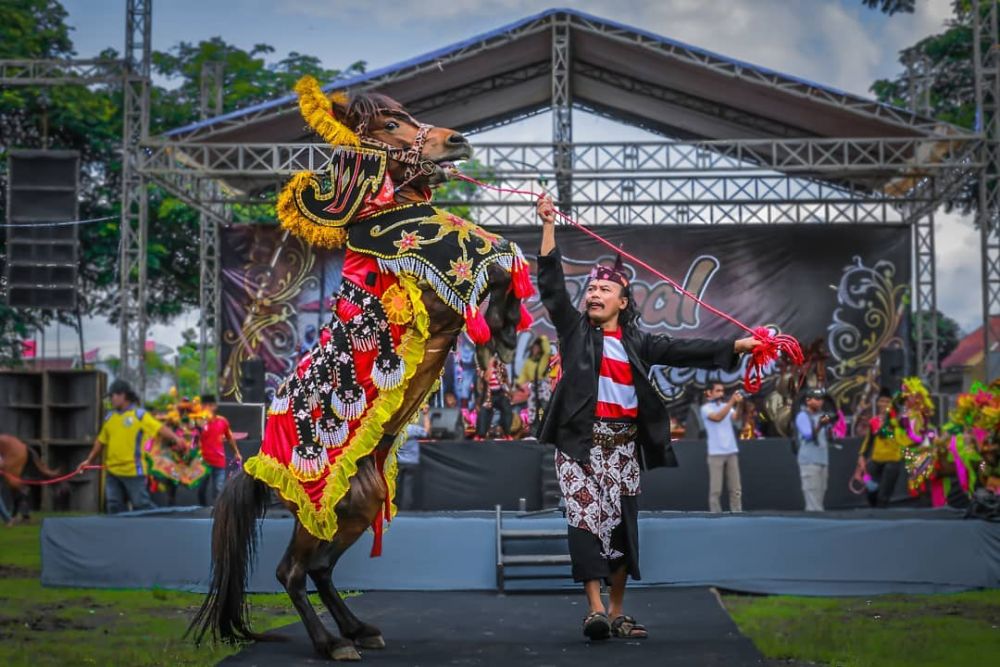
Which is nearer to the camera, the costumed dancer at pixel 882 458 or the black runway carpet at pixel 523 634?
the black runway carpet at pixel 523 634

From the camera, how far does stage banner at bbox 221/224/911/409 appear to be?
1848cm

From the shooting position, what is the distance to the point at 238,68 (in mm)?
25484

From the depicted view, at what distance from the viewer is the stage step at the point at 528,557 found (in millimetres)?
7402

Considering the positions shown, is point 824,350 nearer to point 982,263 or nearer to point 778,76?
point 982,263

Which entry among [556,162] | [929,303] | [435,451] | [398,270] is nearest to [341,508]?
[398,270]

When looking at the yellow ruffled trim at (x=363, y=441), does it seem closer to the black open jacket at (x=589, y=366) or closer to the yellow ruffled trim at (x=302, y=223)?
the yellow ruffled trim at (x=302, y=223)

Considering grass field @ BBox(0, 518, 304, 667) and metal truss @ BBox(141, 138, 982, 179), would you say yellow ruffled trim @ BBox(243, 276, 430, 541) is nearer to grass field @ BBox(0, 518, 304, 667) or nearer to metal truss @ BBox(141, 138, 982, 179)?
grass field @ BBox(0, 518, 304, 667)

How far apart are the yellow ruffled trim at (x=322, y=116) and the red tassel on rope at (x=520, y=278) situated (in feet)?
3.03

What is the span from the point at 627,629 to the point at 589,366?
1.22 metres

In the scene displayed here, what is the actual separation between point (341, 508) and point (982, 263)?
1323 cm

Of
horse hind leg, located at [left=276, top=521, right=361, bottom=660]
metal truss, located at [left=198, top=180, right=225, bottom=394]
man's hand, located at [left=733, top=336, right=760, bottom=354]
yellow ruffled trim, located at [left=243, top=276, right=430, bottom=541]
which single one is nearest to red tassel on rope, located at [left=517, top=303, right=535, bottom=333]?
yellow ruffled trim, located at [left=243, top=276, right=430, bottom=541]

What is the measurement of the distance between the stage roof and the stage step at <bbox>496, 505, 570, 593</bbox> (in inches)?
357

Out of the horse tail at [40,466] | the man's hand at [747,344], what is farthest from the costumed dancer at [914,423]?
the horse tail at [40,466]

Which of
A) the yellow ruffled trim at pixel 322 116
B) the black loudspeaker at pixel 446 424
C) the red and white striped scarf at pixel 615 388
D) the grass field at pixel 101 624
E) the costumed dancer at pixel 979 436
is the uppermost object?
A: the yellow ruffled trim at pixel 322 116
